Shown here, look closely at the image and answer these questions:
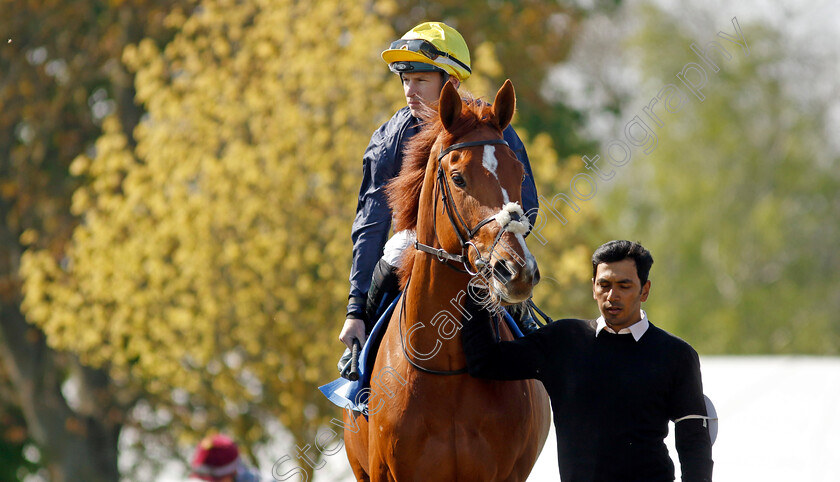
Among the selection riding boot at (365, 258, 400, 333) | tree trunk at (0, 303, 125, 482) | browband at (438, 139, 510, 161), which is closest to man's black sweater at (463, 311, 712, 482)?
browband at (438, 139, 510, 161)

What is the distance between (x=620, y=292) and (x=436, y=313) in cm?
74

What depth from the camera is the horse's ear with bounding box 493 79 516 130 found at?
12.6 feet

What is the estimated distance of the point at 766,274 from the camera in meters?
28.1

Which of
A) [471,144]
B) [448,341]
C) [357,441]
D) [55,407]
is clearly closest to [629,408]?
[448,341]

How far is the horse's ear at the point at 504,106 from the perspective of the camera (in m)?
3.84

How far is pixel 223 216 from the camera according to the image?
35.6 feet

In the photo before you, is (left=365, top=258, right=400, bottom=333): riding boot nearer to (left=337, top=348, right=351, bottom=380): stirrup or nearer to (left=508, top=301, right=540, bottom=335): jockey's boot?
(left=337, top=348, right=351, bottom=380): stirrup

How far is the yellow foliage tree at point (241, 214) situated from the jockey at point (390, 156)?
230 inches

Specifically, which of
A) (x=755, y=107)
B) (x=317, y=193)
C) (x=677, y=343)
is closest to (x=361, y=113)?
(x=317, y=193)

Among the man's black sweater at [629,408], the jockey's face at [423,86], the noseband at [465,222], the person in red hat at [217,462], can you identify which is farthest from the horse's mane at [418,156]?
the person in red hat at [217,462]

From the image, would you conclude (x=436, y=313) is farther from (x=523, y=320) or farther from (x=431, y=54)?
(x=431, y=54)

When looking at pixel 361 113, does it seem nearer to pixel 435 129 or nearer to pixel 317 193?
pixel 317 193

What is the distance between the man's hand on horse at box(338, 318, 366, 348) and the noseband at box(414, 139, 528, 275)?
0.66m

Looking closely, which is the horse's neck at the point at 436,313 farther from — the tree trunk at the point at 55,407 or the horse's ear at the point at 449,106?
the tree trunk at the point at 55,407
